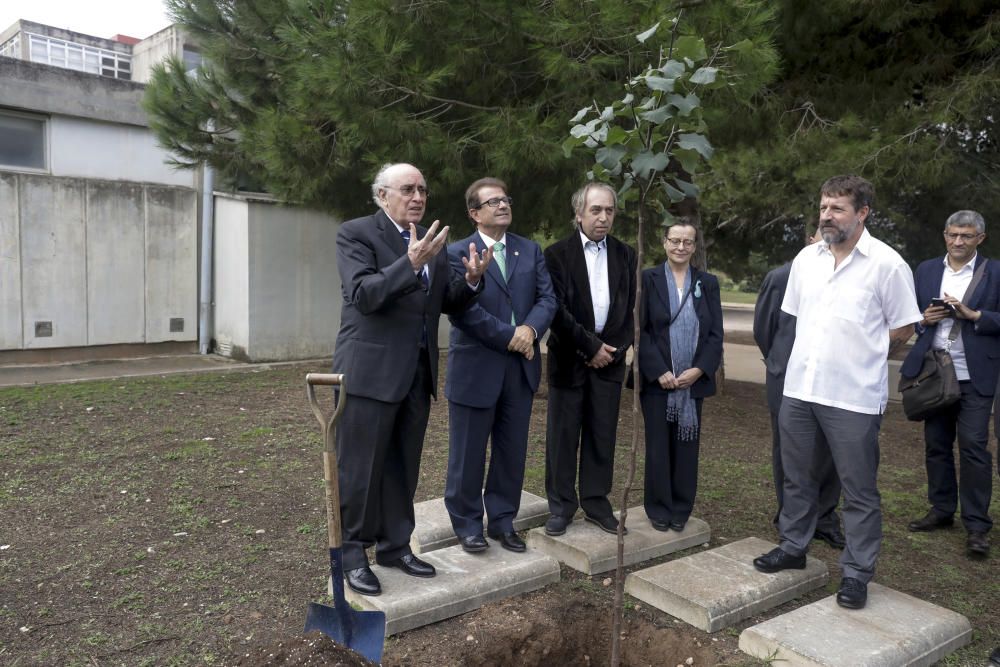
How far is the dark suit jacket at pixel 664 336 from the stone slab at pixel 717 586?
872 mm

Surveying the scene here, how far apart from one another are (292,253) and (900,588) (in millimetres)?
8948

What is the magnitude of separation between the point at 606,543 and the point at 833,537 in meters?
1.36

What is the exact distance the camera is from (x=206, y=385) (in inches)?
335

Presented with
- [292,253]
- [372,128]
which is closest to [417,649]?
[372,128]

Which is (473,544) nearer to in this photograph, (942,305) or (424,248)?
(424,248)

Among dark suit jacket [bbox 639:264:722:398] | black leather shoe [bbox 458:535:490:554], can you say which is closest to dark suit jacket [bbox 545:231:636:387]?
dark suit jacket [bbox 639:264:722:398]

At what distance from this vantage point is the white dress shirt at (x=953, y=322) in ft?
13.3

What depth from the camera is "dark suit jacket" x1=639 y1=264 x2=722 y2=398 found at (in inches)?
155

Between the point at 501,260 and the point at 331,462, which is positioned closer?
the point at 331,462

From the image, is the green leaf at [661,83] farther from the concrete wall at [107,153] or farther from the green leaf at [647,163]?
the concrete wall at [107,153]

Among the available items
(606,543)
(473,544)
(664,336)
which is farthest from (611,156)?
(606,543)

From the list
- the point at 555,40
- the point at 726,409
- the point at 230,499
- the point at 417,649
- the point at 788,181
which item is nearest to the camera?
the point at 417,649

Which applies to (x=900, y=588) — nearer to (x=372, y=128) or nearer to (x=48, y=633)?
(x=48, y=633)

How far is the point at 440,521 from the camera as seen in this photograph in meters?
4.04
